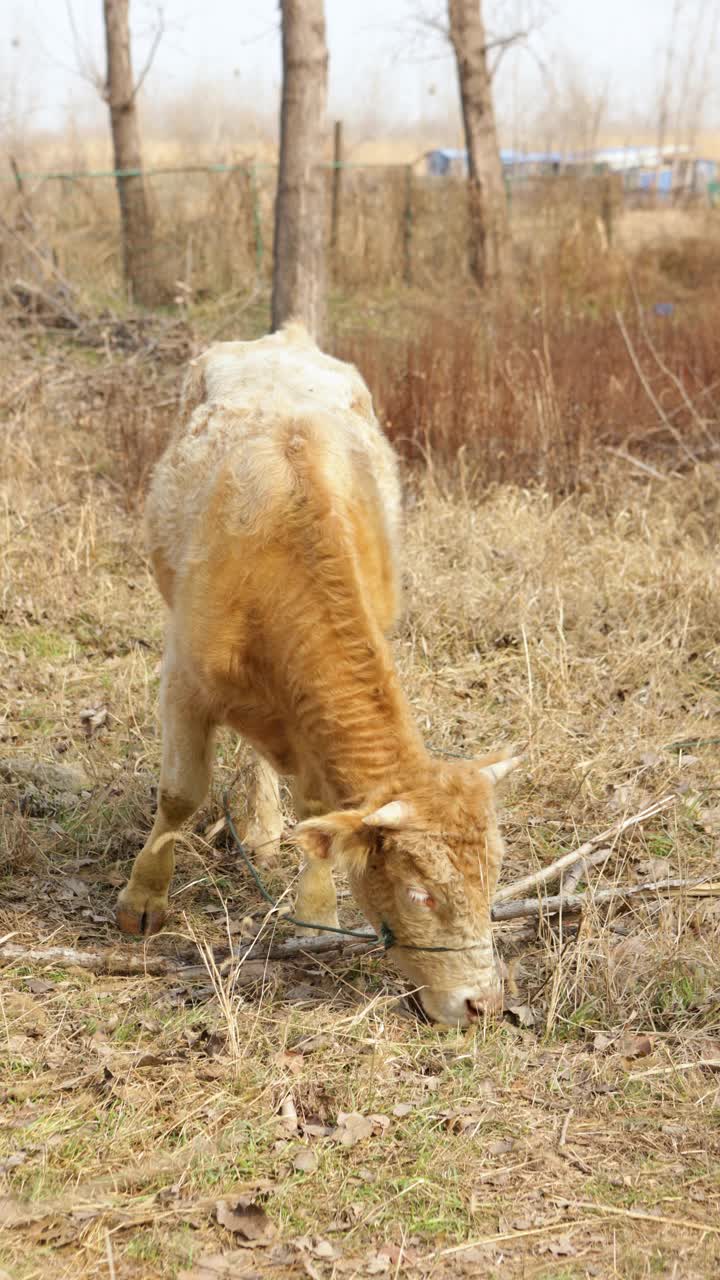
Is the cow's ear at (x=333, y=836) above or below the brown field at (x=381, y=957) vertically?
above

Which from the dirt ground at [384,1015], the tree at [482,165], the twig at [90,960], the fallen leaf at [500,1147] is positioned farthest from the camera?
the tree at [482,165]

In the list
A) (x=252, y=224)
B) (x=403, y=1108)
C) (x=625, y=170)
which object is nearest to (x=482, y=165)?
(x=252, y=224)

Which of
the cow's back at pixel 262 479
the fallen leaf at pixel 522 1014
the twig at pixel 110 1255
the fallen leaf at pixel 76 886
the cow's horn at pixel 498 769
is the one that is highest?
the cow's back at pixel 262 479

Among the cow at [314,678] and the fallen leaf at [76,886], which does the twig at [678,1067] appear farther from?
the fallen leaf at [76,886]

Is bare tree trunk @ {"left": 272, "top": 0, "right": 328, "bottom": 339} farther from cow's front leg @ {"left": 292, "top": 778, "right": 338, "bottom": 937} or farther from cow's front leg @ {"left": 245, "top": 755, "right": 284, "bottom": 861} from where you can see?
cow's front leg @ {"left": 292, "top": 778, "right": 338, "bottom": 937}

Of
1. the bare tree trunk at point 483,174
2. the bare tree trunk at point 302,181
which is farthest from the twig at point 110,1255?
the bare tree trunk at point 483,174

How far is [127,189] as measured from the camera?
18.4 metres

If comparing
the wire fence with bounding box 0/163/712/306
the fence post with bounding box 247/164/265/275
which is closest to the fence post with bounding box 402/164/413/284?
the wire fence with bounding box 0/163/712/306

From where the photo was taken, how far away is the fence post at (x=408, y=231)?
70.0 ft

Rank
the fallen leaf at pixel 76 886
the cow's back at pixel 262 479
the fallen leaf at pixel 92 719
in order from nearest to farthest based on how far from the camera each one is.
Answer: the cow's back at pixel 262 479, the fallen leaf at pixel 76 886, the fallen leaf at pixel 92 719

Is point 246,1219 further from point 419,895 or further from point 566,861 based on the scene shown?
point 566,861

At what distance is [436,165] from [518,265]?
12.4 metres

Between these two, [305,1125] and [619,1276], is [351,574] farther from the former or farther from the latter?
[619,1276]

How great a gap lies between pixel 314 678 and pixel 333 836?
56cm
